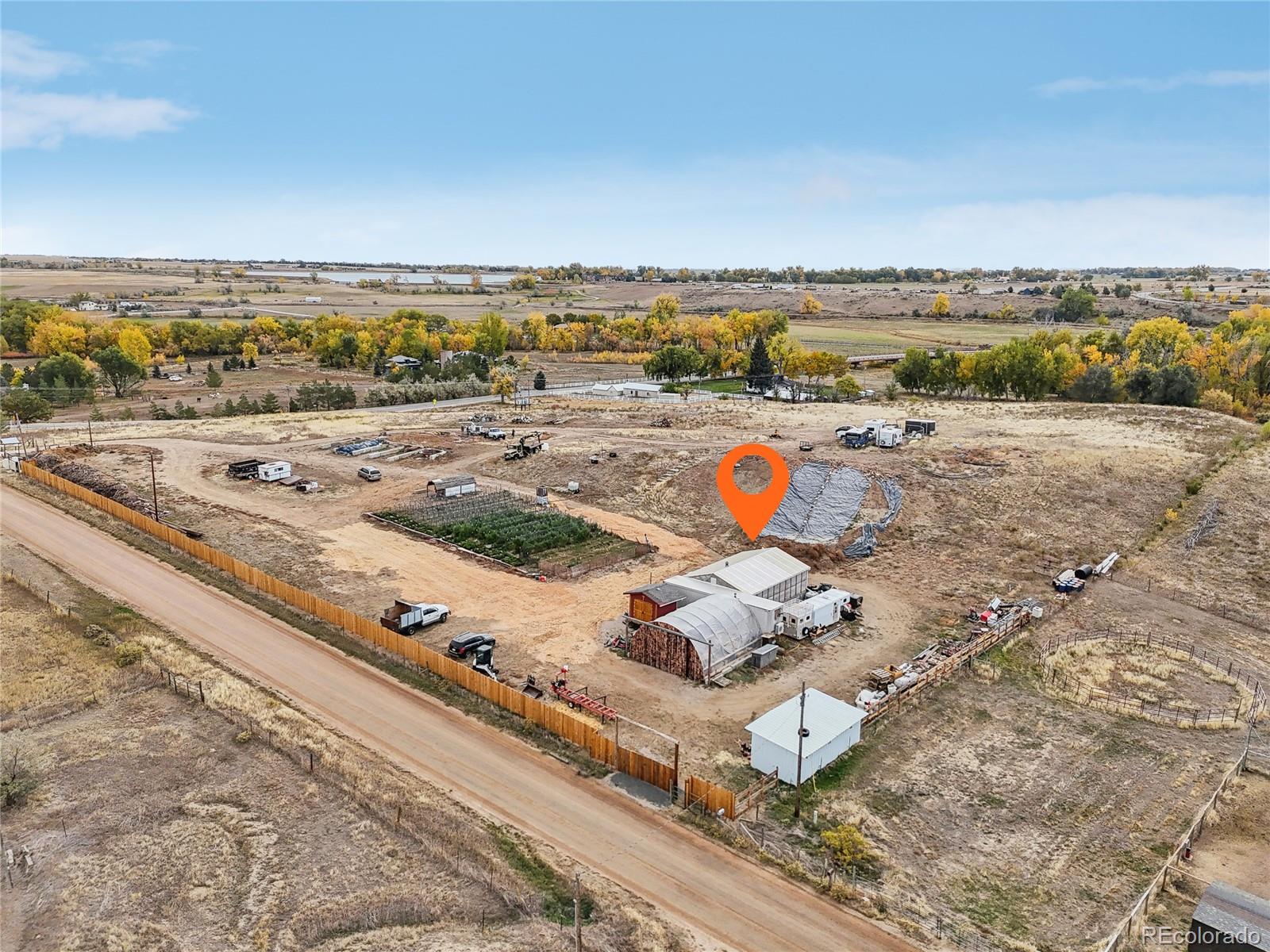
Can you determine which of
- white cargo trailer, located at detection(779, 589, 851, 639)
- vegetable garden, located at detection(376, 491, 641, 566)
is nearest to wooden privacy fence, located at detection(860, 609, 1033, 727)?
white cargo trailer, located at detection(779, 589, 851, 639)

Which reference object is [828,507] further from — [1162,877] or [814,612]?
[1162,877]

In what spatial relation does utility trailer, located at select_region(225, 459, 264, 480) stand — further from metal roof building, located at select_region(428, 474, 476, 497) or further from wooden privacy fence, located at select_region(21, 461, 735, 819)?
metal roof building, located at select_region(428, 474, 476, 497)

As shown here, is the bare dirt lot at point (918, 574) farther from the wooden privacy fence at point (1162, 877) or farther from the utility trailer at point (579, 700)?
the utility trailer at point (579, 700)

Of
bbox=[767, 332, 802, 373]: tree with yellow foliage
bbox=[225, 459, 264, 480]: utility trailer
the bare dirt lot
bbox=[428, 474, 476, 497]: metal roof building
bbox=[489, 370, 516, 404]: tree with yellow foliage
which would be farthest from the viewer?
bbox=[767, 332, 802, 373]: tree with yellow foliage

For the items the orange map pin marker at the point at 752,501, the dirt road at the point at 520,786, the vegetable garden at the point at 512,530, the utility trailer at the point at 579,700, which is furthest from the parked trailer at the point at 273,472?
the utility trailer at the point at 579,700

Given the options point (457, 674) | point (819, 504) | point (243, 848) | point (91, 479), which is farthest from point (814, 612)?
point (91, 479)
